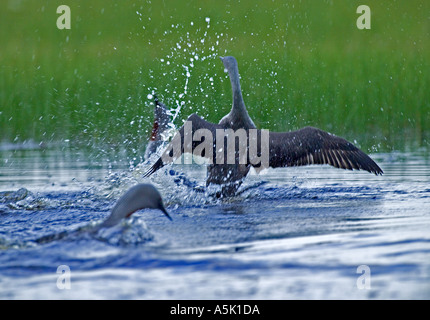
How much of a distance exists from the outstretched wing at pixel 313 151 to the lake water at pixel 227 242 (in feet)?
0.92

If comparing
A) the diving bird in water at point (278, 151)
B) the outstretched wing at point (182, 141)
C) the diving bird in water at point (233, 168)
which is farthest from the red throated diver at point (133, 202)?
the diving bird in water at point (233, 168)

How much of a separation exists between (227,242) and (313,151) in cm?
295

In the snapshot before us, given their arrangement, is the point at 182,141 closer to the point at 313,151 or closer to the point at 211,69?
the point at 313,151

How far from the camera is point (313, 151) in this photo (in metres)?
8.09

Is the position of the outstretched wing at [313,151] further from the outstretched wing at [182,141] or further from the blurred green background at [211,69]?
the blurred green background at [211,69]

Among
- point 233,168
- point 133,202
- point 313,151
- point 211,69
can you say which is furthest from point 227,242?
point 211,69

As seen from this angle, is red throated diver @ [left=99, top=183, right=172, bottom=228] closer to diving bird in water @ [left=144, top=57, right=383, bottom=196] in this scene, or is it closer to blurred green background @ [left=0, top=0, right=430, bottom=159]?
diving bird in water @ [left=144, top=57, right=383, bottom=196]

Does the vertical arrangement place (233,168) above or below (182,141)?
below

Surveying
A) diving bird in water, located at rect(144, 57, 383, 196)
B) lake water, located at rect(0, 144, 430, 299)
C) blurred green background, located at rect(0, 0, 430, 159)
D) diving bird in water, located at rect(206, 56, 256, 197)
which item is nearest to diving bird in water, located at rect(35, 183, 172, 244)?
lake water, located at rect(0, 144, 430, 299)

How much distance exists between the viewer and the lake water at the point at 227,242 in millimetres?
4242

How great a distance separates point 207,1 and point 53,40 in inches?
158

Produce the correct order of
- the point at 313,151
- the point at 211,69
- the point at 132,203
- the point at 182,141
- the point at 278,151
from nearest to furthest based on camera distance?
1. the point at 132,203
2. the point at 182,141
3. the point at 278,151
4. the point at 313,151
5. the point at 211,69
